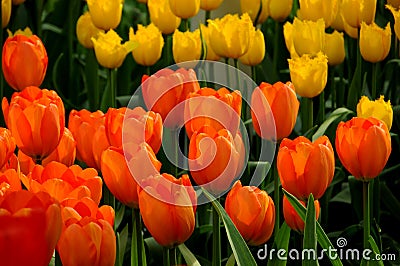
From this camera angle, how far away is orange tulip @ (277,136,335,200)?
44.2 inches

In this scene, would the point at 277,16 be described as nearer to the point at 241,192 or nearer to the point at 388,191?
the point at 388,191

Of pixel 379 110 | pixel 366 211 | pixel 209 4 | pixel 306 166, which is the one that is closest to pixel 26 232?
pixel 306 166

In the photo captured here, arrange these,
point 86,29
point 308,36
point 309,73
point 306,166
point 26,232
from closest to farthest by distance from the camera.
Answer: point 26,232 < point 306,166 < point 309,73 < point 308,36 < point 86,29

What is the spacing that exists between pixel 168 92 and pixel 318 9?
53cm

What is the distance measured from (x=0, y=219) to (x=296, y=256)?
708 mm

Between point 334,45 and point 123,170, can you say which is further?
point 334,45

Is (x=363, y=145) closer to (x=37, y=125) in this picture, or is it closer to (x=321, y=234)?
(x=321, y=234)

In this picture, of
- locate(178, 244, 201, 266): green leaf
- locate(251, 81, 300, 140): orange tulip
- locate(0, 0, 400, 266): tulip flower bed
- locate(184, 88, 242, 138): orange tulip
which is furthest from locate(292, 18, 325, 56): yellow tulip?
locate(178, 244, 201, 266): green leaf

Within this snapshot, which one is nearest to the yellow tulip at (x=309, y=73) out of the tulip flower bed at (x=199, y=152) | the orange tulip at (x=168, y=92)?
the tulip flower bed at (x=199, y=152)

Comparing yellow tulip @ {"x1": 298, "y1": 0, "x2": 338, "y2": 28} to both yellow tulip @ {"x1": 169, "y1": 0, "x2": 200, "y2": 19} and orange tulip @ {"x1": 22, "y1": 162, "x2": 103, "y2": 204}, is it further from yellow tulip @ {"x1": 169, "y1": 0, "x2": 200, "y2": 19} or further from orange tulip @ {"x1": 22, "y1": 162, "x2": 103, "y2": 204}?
orange tulip @ {"x1": 22, "y1": 162, "x2": 103, "y2": 204}

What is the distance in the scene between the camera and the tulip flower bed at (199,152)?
3.20 ft

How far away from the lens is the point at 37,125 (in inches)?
47.9

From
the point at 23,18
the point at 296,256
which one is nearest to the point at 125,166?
the point at 296,256

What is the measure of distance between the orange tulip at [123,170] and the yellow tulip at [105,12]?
80cm
